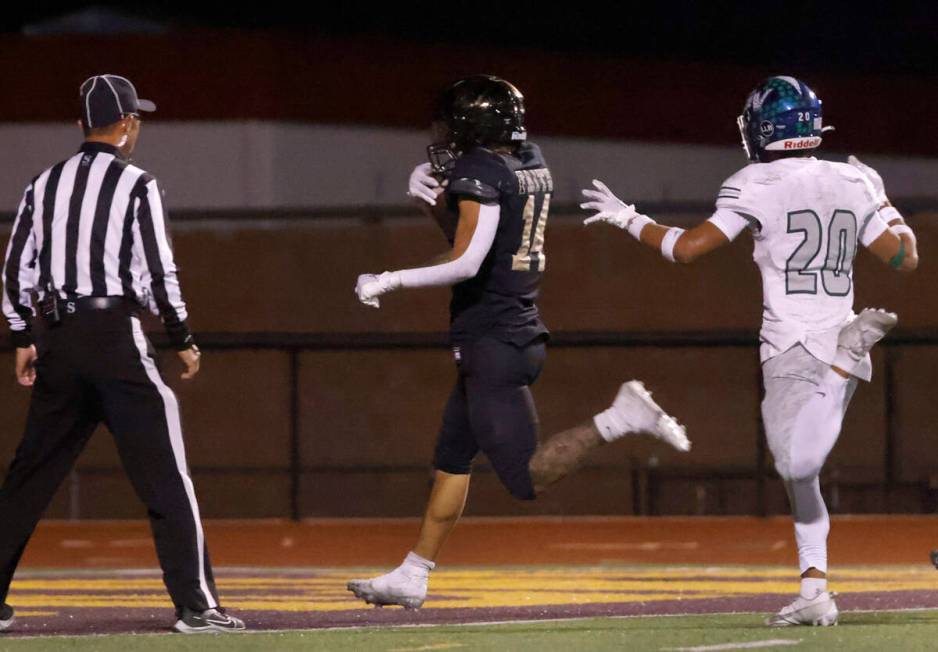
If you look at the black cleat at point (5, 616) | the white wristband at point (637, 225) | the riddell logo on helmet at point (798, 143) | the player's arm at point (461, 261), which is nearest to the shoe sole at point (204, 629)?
the black cleat at point (5, 616)

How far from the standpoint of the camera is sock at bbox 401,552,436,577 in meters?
6.65

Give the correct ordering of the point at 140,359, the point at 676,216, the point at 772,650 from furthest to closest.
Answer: the point at 676,216, the point at 140,359, the point at 772,650

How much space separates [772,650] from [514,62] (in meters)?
16.5

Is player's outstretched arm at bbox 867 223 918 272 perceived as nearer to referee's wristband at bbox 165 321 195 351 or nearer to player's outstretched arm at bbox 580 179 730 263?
player's outstretched arm at bbox 580 179 730 263

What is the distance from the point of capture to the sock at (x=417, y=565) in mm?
6652

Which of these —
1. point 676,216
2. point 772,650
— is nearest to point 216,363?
point 676,216

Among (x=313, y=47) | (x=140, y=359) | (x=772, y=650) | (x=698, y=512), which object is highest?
(x=313, y=47)

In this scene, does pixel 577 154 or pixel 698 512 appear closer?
pixel 698 512

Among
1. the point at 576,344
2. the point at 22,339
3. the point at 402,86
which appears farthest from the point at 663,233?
the point at 402,86

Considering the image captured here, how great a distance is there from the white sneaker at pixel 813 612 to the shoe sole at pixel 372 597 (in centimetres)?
132

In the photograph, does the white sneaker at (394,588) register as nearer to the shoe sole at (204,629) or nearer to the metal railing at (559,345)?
the shoe sole at (204,629)

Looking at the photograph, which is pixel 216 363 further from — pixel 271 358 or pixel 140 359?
pixel 140 359

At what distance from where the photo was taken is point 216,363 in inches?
616

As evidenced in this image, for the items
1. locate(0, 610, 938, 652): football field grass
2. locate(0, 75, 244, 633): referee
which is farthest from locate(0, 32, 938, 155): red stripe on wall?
locate(0, 610, 938, 652): football field grass
